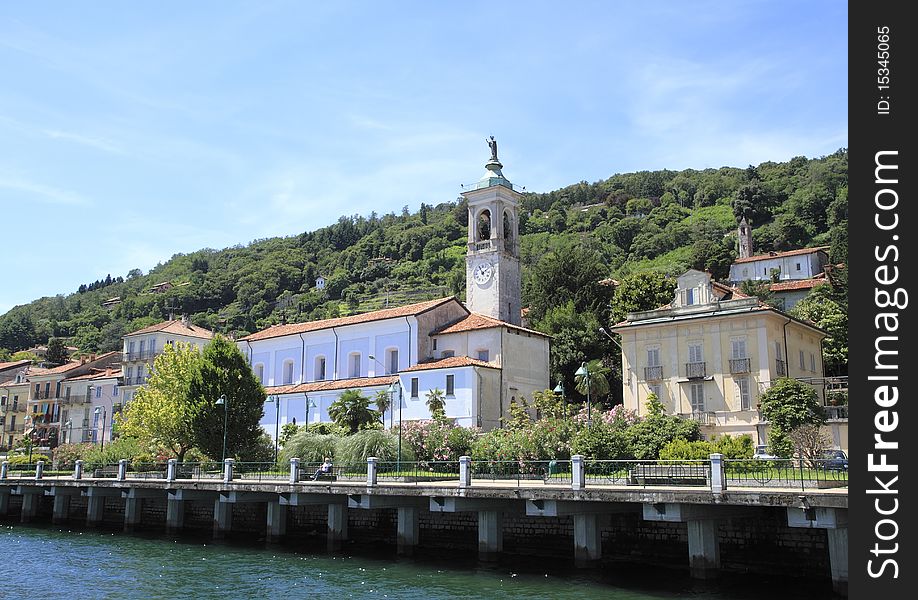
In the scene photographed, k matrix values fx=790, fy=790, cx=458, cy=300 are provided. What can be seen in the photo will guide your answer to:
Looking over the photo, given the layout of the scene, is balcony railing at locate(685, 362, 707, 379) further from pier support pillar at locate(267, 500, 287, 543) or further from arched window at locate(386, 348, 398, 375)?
pier support pillar at locate(267, 500, 287, 543)

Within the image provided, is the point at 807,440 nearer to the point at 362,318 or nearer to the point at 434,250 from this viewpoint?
the point at 362,318

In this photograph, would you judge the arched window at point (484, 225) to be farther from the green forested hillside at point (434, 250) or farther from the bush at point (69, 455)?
the bush at point (69, 455)

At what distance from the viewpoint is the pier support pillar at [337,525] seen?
3192 centimetres

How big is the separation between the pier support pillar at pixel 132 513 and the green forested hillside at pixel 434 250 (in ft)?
145

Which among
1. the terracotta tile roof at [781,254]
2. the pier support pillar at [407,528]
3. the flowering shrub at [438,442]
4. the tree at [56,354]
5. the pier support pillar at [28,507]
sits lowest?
the pier support pillar at [28,507]

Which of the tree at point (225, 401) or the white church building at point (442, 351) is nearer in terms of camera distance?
the tree at point (225, 401)

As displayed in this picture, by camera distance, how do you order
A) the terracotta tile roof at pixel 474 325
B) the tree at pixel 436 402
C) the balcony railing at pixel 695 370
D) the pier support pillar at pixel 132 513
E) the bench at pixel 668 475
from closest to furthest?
1. the bench at pixel 668 475
2. the pier support pillar at pixel 132 513
3. the balcony railing at pixel 695 370
4. the tree at pixel 436 402
5. the terracotta tile roof at pixel 474 325

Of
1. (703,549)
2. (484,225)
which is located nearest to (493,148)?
(484,225)

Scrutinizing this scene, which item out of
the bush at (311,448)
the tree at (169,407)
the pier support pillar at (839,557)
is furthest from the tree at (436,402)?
the pier support pillar at (839,557)

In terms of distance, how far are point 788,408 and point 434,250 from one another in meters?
115

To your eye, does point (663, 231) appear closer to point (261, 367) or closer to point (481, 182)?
point (481, 182)

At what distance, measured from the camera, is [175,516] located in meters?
38.8

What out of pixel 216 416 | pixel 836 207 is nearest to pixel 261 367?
pixel 216 416

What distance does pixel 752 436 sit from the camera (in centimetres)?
4081
